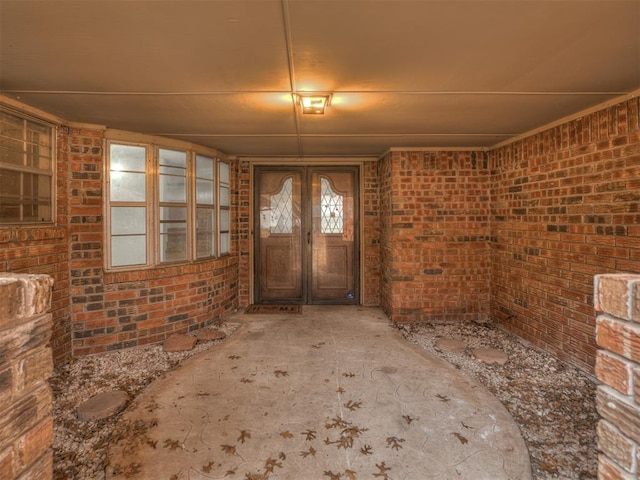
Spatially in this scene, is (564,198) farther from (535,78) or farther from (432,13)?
(432,13)

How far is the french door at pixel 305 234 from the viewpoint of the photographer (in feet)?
18.0

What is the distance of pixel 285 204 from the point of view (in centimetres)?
551

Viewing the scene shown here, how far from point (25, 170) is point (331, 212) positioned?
3764 millimetres

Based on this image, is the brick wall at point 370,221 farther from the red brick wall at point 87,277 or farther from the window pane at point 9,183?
the window pane at point 9,183

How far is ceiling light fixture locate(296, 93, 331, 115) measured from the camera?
2689 mm

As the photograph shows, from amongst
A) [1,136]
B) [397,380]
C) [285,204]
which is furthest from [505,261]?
[1,136]

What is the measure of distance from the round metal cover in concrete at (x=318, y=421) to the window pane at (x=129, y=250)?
133 cm

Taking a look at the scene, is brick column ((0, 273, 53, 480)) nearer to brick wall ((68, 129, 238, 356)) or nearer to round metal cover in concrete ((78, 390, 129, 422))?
round metal cover in concrete ((78, 390, 129, 422))

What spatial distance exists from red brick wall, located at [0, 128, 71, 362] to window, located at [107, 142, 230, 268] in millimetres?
406

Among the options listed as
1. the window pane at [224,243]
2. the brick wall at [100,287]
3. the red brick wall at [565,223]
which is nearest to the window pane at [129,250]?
the brick wall at [100,287]

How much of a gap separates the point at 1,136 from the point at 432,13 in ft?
10.9

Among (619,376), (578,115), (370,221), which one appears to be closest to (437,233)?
(370,221)

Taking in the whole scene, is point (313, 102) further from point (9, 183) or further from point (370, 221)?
point (370, 221)

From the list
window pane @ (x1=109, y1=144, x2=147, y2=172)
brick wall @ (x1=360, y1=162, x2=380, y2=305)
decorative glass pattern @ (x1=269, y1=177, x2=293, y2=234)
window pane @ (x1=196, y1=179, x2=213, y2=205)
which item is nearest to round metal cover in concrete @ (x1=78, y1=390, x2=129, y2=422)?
window pane @ (x1=109, y1=144, x2=147, y2=172)
